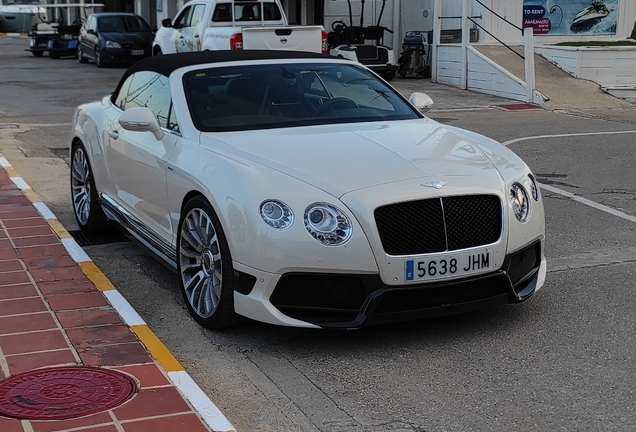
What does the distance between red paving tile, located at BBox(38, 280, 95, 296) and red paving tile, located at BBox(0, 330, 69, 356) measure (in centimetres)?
79

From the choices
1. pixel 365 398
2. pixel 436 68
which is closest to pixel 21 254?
pixel 365 398

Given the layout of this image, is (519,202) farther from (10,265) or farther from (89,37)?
(89,37)

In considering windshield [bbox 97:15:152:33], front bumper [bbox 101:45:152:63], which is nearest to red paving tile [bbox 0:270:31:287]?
front bumper [bbox 101:45:152:63]

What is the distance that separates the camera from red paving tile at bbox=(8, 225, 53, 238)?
24.1 ft

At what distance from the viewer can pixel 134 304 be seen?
5.82 meters

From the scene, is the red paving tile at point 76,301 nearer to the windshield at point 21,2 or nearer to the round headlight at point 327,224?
the round headlight at point 327,224

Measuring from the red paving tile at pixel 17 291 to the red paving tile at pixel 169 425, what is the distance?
83.5 inches

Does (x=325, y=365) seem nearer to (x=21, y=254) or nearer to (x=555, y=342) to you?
(x=555, y=342)

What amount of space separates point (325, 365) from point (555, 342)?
4.16 feet

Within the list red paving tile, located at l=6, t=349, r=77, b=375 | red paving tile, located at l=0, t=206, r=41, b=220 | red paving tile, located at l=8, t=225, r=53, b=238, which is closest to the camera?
red paving tile, located at l=6, t=349, r=77, b=375

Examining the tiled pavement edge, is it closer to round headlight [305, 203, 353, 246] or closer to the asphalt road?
the asphalt road

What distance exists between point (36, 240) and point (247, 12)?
14234 millimetres

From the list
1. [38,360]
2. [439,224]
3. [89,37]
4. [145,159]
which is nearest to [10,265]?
[145,159]

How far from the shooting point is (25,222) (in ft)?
25.5
